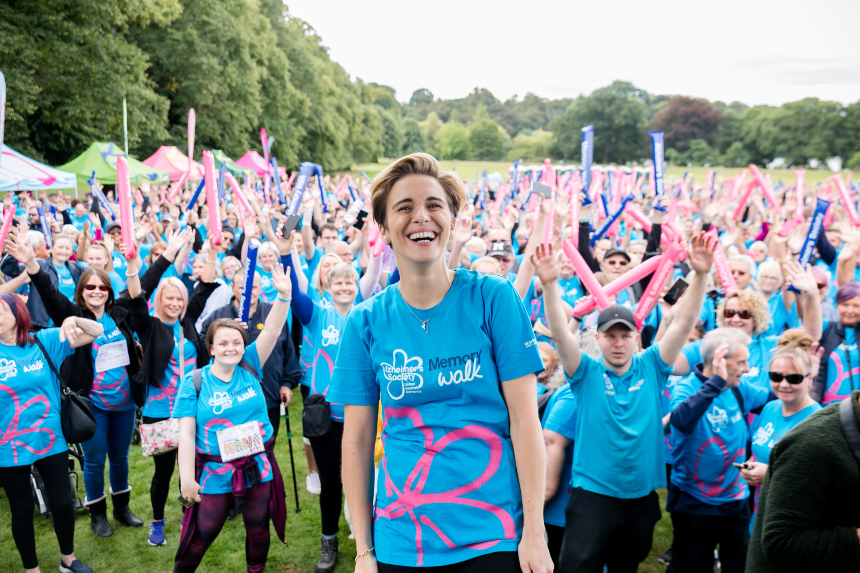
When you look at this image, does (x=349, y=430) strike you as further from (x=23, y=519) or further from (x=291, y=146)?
(x=291, y=146)

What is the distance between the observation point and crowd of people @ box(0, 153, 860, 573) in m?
1.82

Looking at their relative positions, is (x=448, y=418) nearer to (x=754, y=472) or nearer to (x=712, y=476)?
(x=754, y=472)

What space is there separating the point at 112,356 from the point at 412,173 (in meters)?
3.65

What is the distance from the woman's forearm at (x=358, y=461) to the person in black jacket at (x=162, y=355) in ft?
9.98

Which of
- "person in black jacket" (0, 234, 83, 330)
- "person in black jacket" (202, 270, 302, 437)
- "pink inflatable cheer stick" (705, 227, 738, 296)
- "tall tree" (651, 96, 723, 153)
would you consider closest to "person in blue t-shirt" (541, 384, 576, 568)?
"pink inflatable cheer stick" (705, 227, 738, 296)

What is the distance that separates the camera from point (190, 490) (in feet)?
11.4

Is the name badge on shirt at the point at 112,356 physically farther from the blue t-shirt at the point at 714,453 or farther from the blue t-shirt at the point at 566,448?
the blue t-shirt at the point at 714,453

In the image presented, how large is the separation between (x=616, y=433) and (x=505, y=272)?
3.23 meters

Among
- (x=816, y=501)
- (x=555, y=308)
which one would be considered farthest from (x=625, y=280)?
(x=816, y=501)

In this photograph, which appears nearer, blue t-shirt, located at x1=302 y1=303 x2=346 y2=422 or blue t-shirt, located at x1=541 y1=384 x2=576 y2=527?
blue t-shirt, located at x1=541 y1=384 x2=576 y2=527

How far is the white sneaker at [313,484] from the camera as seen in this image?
5.58 m

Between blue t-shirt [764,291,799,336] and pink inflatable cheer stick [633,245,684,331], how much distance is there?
168 centimetres

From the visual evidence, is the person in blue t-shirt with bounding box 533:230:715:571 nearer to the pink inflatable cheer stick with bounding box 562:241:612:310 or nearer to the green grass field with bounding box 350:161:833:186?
the pink inflatable cheer stick with bounding box 562:241:612:310

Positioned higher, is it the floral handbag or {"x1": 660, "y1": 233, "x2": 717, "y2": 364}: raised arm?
{"x1": 660, "y1": 233, "x2": 717, "y2": 364}: raised arm
